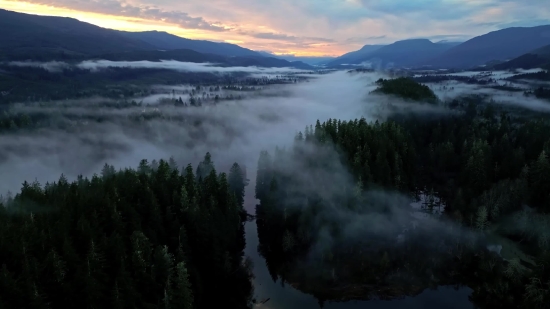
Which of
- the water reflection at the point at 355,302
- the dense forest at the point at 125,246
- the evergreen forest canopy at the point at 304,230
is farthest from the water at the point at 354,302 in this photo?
the dense forest at the point at 125,246

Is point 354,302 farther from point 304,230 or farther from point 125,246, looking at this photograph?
point 125,246

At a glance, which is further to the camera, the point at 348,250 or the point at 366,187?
the point at 366,187

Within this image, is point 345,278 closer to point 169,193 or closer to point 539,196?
point 169,193

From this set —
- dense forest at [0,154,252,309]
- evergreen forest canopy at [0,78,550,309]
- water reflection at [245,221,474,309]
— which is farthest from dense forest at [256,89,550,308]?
dense forest at [0,154,252,309]

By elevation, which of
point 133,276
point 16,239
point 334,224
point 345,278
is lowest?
point 345,278

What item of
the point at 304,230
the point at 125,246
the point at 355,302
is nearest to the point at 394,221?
the point at 304,230

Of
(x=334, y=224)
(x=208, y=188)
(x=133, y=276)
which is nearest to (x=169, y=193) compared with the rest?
(x=208, y=188)

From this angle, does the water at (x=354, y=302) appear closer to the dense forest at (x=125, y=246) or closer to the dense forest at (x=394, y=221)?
the dense forest at (x=394, y=221)
